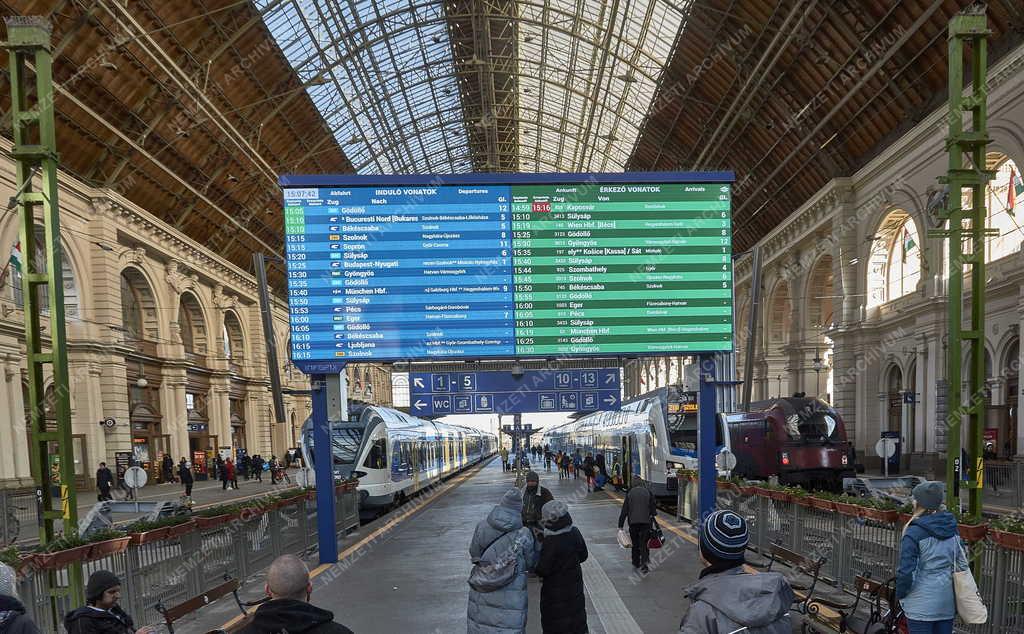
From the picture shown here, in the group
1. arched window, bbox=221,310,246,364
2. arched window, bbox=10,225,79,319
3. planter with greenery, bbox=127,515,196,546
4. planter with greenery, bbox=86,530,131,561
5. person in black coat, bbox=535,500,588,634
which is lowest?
arched window, bbox=221,310,246,364

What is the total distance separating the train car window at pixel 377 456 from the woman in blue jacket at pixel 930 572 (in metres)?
17.0

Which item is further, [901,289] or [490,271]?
[901,289]

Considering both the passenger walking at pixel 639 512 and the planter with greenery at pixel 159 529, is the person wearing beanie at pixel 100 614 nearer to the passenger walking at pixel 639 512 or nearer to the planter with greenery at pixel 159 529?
the planter with greenery at pixel 159 529

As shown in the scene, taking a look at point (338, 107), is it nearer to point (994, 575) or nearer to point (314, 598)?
point (314, 598)

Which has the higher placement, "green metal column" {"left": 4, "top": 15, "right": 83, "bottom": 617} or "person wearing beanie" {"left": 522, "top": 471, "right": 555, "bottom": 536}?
"green metal column" {"left": 4, "top": 15, "right": 83, "bottom": 617}

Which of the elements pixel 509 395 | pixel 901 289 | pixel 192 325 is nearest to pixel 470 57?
pixel 192 325

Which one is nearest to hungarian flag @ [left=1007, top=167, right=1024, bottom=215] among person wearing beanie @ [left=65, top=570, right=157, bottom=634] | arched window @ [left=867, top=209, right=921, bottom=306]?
arched window @ [left=867, top=209, right=921, bottom=306]

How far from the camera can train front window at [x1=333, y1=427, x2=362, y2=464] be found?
20530 millimetres

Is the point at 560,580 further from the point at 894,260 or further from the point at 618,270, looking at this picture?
the point at 894,260

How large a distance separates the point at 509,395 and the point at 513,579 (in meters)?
10.6

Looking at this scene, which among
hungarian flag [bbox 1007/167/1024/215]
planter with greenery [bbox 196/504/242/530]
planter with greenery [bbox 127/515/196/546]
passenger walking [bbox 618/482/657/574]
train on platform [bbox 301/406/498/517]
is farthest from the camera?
hungarian flag [bbox 1007/167/1024/215]

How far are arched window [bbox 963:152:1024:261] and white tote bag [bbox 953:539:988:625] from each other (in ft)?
71.7

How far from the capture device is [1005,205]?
23609mm

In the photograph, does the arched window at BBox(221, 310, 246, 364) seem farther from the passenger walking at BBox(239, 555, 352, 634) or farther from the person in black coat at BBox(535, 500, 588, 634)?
the passenger walking at BBox(239, 555, 352, 634)
